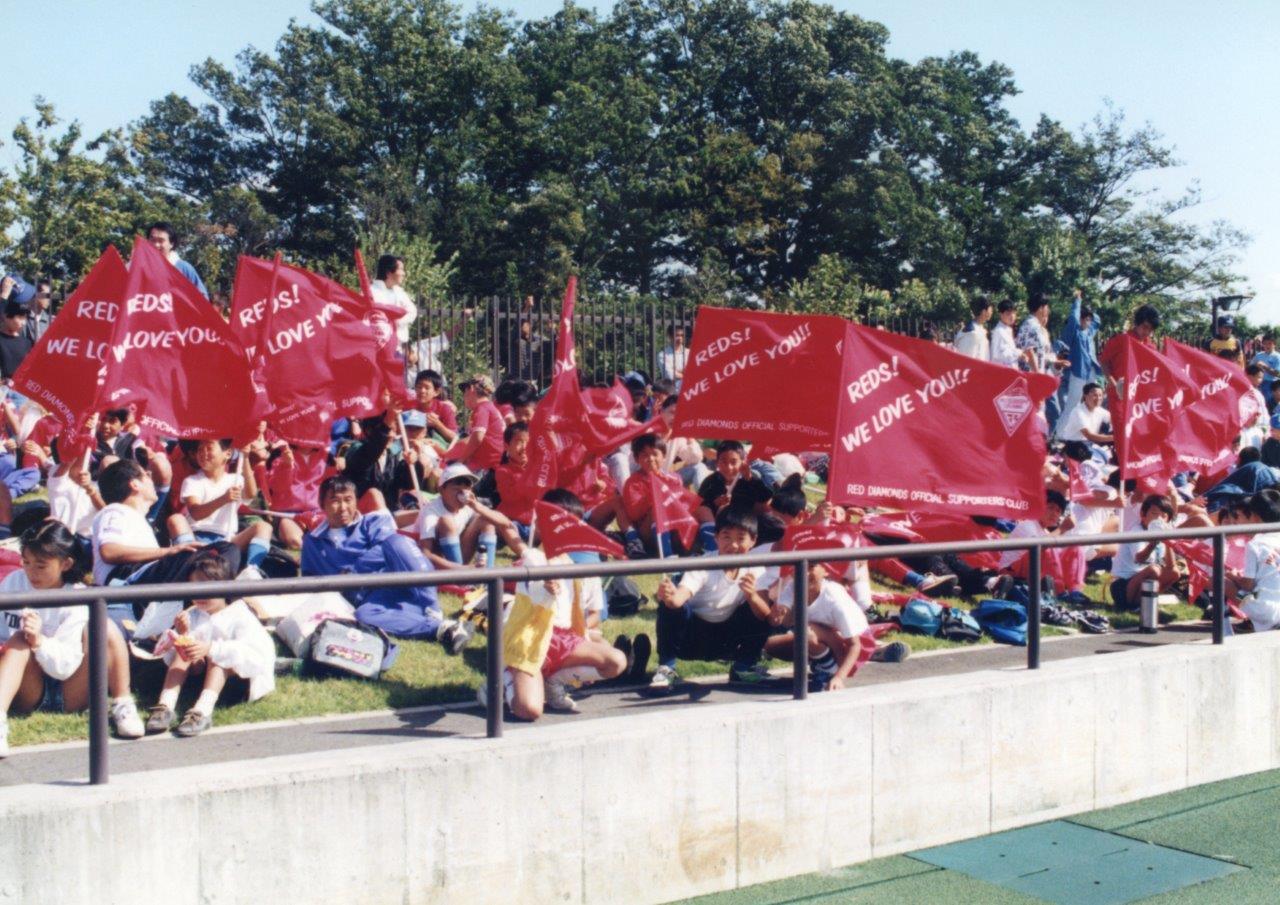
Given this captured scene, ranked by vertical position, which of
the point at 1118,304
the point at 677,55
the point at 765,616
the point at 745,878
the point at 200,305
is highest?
the point at 677,55

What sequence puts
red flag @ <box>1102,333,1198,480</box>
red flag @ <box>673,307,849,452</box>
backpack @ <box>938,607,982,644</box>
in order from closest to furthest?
backpack @ <box>938,607,982,644</box> → red flag @ <box>673,307,849,452</box> → red flag @ <box>1102,333,1198,480</box>

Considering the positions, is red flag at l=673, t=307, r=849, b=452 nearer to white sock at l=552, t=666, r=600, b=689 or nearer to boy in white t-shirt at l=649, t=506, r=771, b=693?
boy in white t-shirt at l=649, t=506, r=771, b=693

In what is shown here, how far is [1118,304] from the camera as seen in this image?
4216 cm

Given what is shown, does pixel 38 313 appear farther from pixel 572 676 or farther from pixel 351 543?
pixel 572 676

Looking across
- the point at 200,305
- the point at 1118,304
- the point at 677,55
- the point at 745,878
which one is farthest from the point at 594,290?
the point at 745,878

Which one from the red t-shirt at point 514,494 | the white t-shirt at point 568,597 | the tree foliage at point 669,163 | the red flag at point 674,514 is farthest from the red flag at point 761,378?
the tree foliage at point 669,163

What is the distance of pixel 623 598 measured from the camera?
7.02 meters

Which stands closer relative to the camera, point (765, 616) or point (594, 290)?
point (765, 616)

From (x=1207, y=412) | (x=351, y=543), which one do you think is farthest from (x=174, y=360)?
(x=1207, y=412)

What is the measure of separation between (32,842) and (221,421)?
4.96 meters

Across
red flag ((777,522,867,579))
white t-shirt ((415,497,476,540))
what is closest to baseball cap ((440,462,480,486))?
white t-shirt ((415,497,476,540))

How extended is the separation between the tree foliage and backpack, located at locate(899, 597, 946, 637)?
34.5 meters

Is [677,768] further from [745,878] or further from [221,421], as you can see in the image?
[221,421]

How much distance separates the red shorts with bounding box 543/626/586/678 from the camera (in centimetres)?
665
